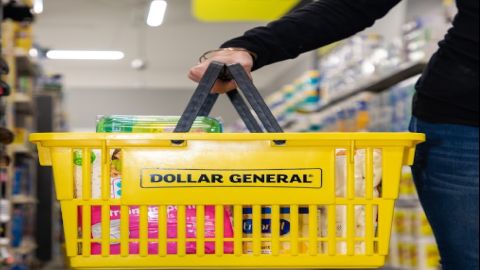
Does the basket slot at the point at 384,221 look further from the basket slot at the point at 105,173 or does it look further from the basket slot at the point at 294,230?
the basket slot at the point at 105,173

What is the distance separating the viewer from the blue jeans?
1.47 metres

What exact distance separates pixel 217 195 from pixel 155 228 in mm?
120

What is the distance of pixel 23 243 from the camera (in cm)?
674

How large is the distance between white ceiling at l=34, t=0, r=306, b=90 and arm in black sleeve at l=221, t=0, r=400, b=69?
37.3 feet

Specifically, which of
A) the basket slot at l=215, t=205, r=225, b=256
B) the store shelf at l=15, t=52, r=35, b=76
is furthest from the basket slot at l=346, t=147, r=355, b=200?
the store shelf at l=15, t=52, r=35, b=76

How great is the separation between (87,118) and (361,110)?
1343cm

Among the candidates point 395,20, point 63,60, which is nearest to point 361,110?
point 395,20

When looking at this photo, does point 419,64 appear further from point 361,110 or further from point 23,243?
point 23,243

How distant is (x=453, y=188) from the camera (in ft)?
4.86

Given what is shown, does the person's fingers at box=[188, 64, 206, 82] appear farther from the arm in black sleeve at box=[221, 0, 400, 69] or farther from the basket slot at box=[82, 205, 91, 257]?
the basket slot at box=[82, 205, 91, 257]

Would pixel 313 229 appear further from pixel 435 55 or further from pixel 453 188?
pixel 435 55

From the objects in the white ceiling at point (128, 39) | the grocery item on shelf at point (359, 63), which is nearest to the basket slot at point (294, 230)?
the grocery item on shelf at point (359, 63)

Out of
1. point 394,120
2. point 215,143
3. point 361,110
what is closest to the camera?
point 215,143

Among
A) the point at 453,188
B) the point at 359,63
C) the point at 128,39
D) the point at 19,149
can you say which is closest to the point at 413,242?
the point at 359,63
